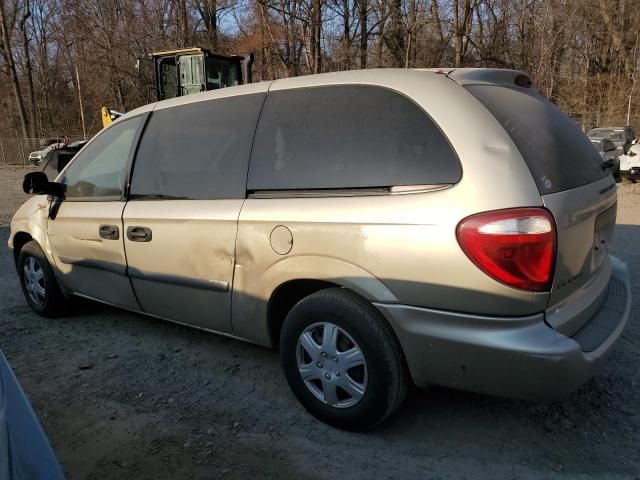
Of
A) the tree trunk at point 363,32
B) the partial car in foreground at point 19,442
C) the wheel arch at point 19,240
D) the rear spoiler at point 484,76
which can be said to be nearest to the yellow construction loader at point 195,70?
the wheel arch at point 19,240

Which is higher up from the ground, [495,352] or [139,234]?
[139,234]

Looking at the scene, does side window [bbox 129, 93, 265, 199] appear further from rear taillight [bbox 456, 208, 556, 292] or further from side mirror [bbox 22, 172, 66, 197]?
rear taillight [bbox 456, 208, 556, 292]

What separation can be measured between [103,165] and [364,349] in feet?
8.52

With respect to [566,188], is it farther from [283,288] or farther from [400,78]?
[283,288]

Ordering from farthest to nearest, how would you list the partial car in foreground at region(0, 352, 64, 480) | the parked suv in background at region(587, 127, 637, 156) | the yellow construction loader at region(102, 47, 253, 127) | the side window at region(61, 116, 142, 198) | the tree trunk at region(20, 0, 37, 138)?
the tree trunk at region(20, 0, 37, 138) < the parked suv in background at region(587, 127, 637, 156) < the yellow construction loader at region(102, 47, 253, 127) < the side window at region(61, 116, 142, 198) < the partial car in foreground at region(0, 352, 64, 480)

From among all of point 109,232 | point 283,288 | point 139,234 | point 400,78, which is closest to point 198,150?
point 139,234

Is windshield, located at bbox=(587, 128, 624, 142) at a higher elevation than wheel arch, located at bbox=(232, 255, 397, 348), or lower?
higher

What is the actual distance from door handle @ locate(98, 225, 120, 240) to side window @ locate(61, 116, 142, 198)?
0.79 ft

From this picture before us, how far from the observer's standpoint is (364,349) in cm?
257

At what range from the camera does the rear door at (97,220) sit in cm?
378

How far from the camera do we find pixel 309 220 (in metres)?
2.70

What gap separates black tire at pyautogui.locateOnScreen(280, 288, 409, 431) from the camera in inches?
99.7

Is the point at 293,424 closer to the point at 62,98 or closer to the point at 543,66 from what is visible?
the point at 543,66

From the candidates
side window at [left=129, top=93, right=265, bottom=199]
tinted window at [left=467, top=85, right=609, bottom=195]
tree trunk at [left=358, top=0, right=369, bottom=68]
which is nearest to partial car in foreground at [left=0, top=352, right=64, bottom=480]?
side window at [left=129, top=93, right=265, bottom=199]
